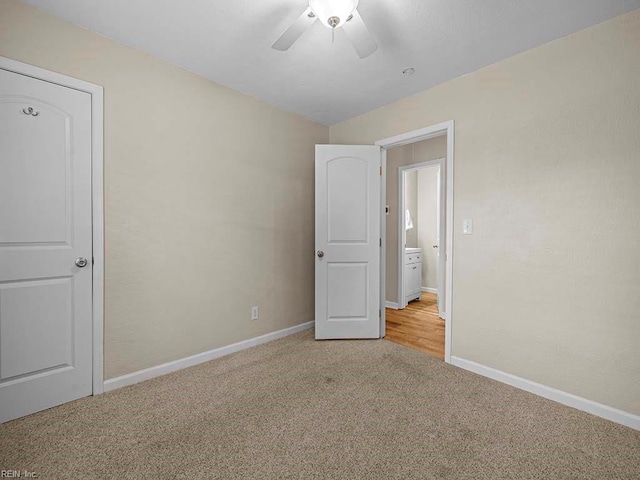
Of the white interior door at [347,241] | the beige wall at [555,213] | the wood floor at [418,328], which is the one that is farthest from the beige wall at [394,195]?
the beige wall at [555,213]

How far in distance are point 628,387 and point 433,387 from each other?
112 centimetres

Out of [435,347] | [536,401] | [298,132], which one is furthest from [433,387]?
[298,132]

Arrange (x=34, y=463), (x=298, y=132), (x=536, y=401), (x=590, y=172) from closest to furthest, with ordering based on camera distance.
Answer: (x=34, y=463)
(x=590, y=172)
(x=536, y=401)
(x=298, y=132)

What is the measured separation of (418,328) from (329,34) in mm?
3160

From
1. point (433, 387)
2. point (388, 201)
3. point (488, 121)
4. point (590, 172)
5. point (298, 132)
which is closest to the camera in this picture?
point (590, 172)

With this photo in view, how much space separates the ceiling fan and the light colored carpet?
220 centimetres

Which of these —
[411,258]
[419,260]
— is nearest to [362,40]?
[411,258]

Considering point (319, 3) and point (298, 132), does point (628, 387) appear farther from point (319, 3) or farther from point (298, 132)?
point (298, 132)

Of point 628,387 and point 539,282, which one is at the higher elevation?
point 539,282

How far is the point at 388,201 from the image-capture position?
448cm

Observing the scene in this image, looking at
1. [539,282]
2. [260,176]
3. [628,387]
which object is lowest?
[628,387]

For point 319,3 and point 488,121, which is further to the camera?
point 488,121

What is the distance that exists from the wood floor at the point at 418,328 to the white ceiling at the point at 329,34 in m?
2.53

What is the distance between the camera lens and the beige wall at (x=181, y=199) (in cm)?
208
